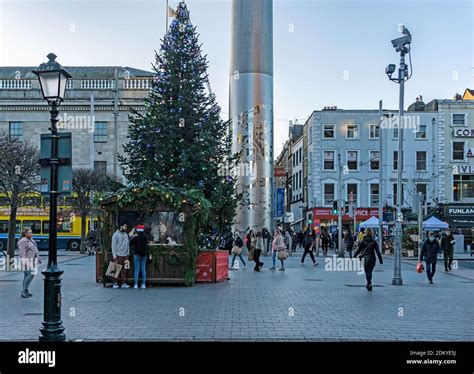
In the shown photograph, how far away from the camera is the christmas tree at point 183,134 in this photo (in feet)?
76.8

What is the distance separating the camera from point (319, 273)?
2484cm

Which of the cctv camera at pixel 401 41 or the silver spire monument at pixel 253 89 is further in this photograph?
the silver spire monument at pixel 253 89

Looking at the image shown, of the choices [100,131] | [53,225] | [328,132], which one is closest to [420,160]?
[328,132]

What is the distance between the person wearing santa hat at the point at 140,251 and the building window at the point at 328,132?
44480mm

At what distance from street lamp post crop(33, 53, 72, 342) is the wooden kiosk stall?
881cm

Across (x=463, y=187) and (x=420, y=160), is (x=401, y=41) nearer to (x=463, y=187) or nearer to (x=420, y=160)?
(x=463, y=187)

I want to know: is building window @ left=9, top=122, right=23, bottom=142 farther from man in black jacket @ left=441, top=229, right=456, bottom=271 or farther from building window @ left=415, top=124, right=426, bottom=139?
man in black jacket @ left=441, top=229, right=456, bottom=271

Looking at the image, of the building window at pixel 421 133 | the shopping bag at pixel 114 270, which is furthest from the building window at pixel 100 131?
the shopping bag at pixel 114 270

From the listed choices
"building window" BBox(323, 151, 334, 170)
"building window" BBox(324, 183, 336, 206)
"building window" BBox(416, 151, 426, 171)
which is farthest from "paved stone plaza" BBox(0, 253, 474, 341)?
"building window" BBox(324, 183, 336, 206)

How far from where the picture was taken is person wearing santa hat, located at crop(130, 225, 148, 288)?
18441mm

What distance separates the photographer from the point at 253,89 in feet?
112

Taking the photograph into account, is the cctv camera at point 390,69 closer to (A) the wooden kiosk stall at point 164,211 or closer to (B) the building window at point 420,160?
(A) the wooden kiosk stall at point 164,211
